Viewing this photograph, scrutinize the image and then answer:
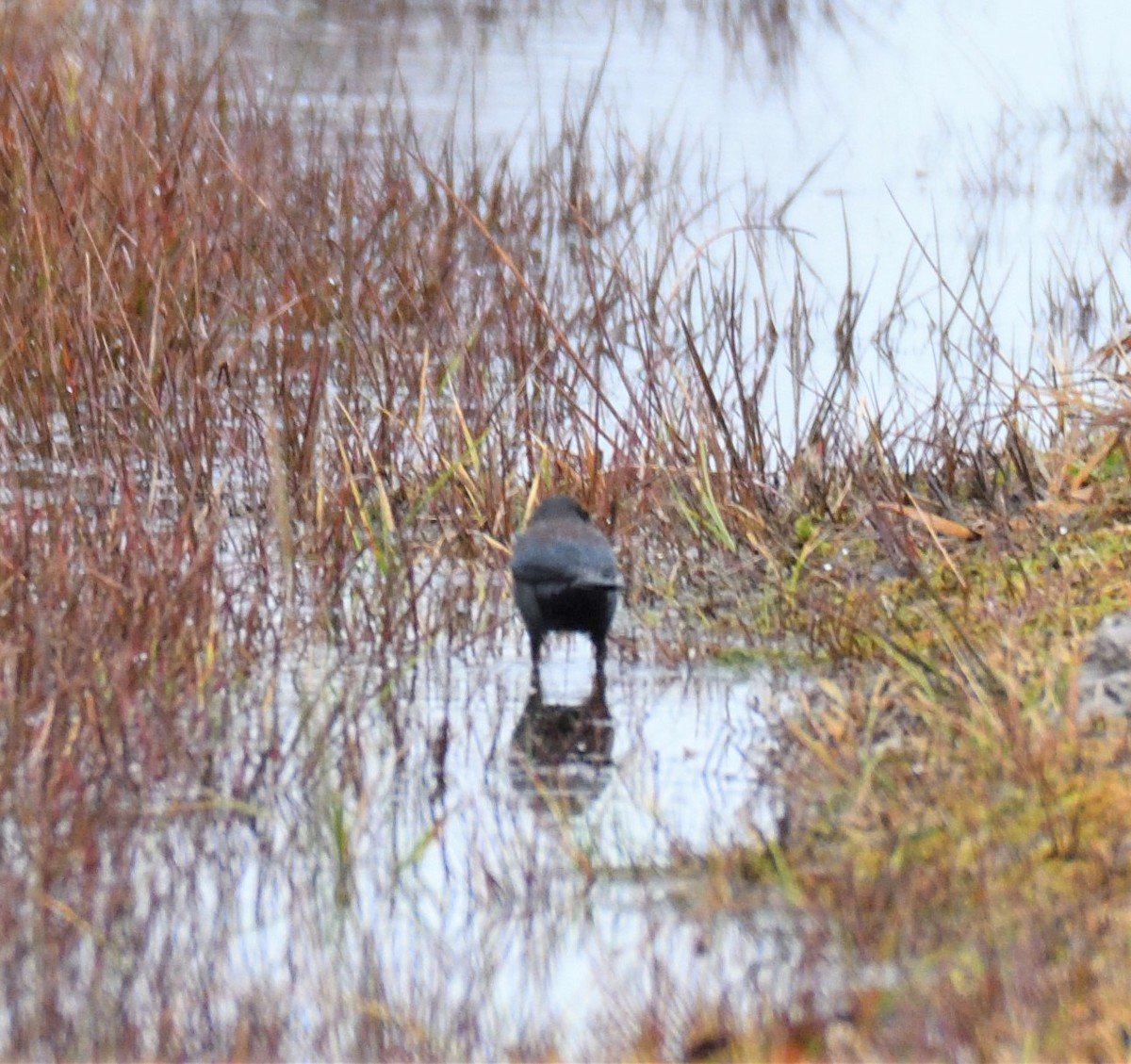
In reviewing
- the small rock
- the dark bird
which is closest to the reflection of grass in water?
the small rock

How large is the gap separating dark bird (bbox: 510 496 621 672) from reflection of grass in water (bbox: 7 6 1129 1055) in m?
0.23

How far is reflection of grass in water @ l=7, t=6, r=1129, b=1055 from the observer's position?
289cm

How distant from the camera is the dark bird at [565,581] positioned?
13.8ft

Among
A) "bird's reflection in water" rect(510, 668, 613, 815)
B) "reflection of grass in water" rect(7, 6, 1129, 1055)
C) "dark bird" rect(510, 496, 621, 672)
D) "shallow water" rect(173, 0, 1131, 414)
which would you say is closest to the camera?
"reflection of grass in water" rect(7, 6, 1129, 1055)

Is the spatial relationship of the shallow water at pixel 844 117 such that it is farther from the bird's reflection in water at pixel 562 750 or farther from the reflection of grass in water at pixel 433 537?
the bird's reflection in water at pixel 562 750

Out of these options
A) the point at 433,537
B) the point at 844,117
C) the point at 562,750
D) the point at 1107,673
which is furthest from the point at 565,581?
the point at 844,117

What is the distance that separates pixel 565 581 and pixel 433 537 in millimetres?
1287

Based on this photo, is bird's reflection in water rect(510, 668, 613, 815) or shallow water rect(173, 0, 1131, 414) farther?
shallow water rect(173, 0, 1131, 414)

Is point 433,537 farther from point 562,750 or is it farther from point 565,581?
point 562,750

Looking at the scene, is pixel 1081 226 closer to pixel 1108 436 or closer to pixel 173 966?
pixel 1108 436

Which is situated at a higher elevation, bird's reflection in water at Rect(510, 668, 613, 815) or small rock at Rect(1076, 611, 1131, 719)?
small rock at Rect(1076, 611, 1131, 719)

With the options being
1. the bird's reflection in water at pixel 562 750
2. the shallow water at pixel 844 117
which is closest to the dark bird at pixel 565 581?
the bird's reflection in water at pixel 562 750

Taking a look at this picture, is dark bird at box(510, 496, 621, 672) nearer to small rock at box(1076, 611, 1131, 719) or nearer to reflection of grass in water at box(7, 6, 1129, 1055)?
reflection of grass in water at box(7, 6, 1129, 1055)

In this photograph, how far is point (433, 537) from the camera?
5414mm
